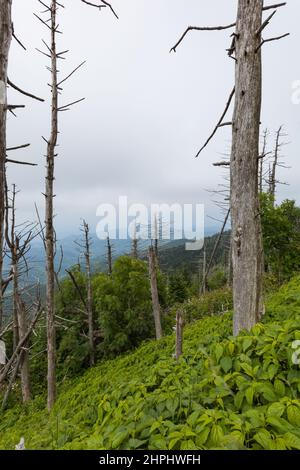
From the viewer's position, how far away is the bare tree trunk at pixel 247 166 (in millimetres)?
3955

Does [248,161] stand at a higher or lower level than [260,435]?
higher

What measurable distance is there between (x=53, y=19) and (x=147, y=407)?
9.47 metres

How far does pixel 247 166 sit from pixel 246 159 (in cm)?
9

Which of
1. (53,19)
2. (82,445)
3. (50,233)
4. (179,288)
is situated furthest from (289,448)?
(179,288)

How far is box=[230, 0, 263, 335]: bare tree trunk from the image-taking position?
3955mm

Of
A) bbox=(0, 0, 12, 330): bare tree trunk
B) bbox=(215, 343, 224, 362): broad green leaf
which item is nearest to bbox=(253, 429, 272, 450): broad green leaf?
bbox=(215, 343, 224, 362): broad green leaf

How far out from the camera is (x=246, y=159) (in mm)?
4051

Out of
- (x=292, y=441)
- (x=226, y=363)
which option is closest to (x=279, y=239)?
(x=226, y=363)

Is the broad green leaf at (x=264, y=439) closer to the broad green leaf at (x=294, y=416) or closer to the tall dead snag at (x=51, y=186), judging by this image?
the broad green leaf at (x=294, y=416)

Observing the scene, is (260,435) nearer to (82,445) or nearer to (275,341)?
(275,341)

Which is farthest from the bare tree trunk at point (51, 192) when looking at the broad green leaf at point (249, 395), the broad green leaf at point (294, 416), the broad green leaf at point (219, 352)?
the broad green leaf at point (294, 416)

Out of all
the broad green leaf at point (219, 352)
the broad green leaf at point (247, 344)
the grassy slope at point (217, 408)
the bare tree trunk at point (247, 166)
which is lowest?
the grassy slope at point (217, 408)

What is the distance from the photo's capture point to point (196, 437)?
6.82ft

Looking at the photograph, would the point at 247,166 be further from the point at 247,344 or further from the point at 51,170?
the point at 51,170
